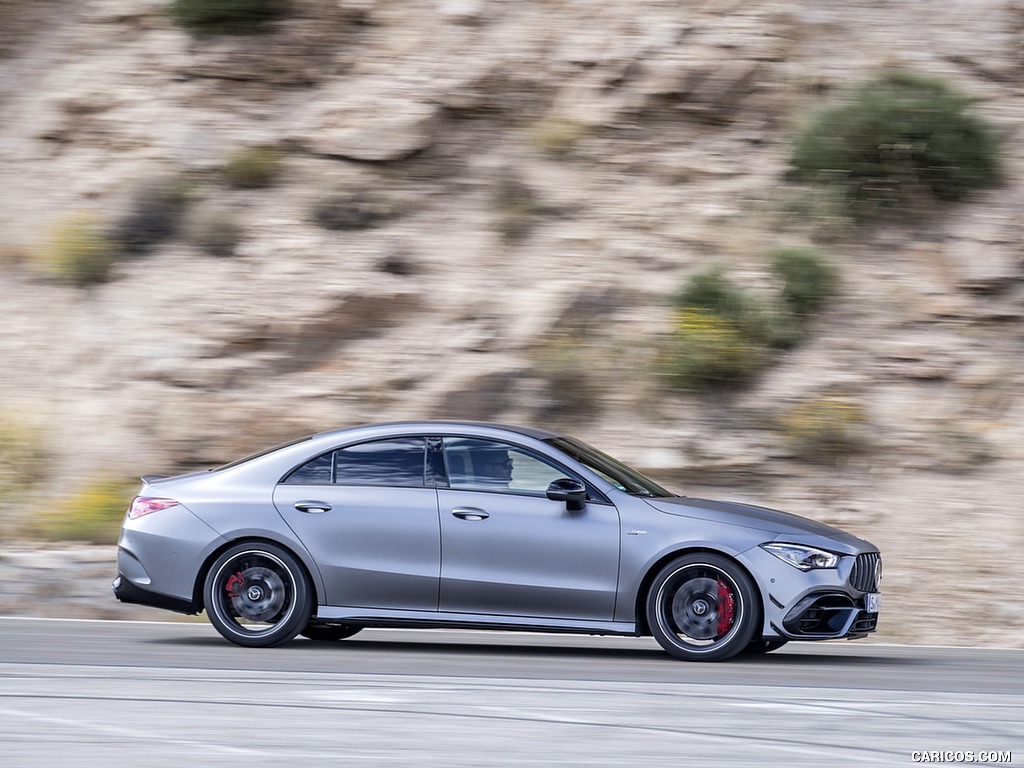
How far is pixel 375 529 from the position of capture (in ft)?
29.9

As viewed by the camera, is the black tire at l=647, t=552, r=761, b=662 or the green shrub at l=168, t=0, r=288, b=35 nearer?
the black tire at l=647, t=552, r=761, b=662

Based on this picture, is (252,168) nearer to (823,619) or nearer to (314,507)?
(314,507)

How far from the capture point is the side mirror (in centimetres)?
891

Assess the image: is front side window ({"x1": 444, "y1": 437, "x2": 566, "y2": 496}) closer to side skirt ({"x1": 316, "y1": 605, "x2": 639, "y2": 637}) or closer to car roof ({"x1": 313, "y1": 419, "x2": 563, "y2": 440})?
car roof ({"x1": 313, "y1": 419, "x2": 563, "y2": 440})

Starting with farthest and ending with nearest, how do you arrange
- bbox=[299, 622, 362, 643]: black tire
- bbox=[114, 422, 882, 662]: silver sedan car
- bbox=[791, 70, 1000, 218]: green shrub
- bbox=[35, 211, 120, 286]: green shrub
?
1. bbox=[35, 211, 120, 286]: green shrub
2. bbox=[791, 70, 1000, 218]: green shrub
3. bbox=[299, 622, 362, 643]: black tire
4. bbox=[114, 422, 882, 662]: silver sedan car

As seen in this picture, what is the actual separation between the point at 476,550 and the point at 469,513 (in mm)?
245

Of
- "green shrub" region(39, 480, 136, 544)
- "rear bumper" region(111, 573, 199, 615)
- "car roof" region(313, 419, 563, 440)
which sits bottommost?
"green shrub" region(39, 480, 136, 544)

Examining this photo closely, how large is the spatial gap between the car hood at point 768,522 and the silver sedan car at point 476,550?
0.05 ft

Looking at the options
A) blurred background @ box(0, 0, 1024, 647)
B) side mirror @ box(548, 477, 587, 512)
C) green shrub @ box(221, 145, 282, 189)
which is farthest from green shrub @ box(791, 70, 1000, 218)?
side mirror @ box(548, 477, 587, 512)

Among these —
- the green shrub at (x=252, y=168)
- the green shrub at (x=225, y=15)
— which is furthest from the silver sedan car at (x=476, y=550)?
Result: the green shrub at (x=225, y=15)

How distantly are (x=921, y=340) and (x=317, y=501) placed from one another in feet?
27.1

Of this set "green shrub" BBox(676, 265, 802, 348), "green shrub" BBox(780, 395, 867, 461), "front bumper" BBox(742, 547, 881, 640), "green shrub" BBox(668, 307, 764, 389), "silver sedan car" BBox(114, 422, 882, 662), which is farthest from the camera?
"green shrub" BBox(676, 265, 802, 348)

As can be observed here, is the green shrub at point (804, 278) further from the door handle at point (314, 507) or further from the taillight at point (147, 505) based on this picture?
the taillight at point (147, 505)

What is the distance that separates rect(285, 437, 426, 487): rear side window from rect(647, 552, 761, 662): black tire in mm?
1773
